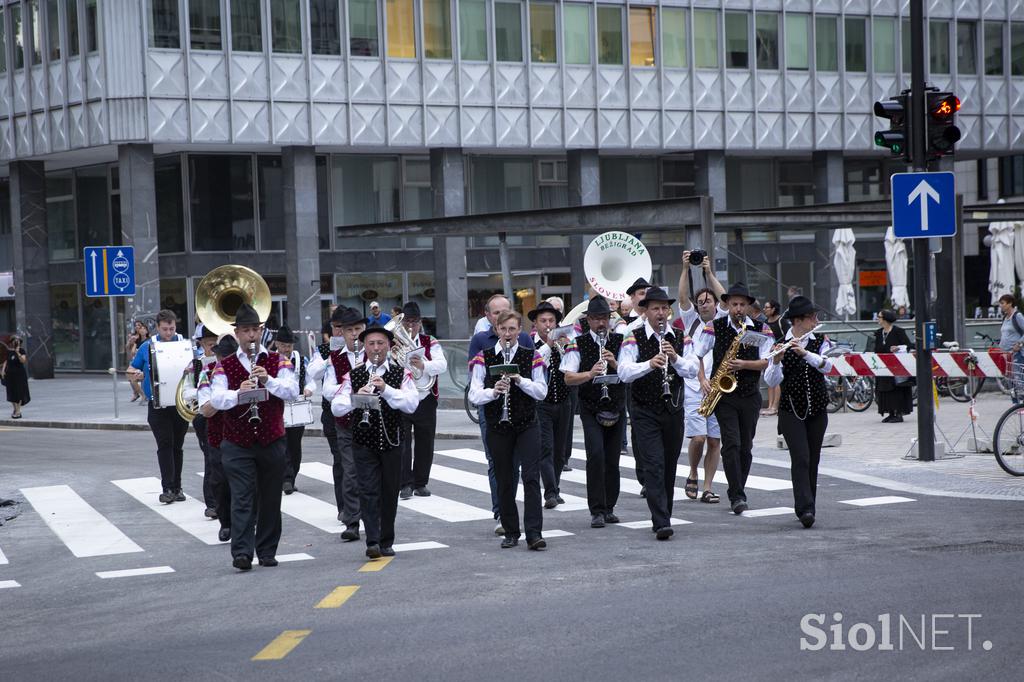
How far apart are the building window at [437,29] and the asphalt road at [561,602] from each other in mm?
29256

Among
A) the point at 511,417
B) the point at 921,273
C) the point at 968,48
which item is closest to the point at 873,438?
the point at 921,273

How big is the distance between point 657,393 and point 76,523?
5.85 meters

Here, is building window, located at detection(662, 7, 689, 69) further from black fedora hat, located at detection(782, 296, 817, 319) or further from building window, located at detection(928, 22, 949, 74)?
black fedora hat, located at detection(782, 296, 817, 319)

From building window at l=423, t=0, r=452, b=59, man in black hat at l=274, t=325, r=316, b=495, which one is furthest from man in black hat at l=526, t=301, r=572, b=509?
building window at l=423, t=0, r=452, b=59

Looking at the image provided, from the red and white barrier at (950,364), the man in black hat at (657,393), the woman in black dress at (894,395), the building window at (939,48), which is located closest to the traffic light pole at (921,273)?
the red and white barrier at (950,364)

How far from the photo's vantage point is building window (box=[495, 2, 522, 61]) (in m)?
40.8

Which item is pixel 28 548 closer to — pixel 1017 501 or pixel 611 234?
pixel 1017 501

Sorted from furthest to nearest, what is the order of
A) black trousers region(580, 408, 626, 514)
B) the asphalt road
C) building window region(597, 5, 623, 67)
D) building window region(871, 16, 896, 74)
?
building window region(871, 16, 896, 74)
building window region(597, 5, 623, 67)
black trousers region(580, 408, 626, 514)
the asphalt road

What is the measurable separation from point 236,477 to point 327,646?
3.06 m

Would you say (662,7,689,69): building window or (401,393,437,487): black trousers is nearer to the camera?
(401,393,437,487): black trousers

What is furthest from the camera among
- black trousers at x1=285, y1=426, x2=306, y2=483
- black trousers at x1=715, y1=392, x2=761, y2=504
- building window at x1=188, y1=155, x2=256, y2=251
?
building window at x1=188, y1=155, x2=256, y2=251

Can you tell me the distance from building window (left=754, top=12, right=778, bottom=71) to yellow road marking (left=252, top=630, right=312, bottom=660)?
39000mm

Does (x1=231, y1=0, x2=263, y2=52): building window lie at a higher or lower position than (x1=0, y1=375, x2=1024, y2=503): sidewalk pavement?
higher

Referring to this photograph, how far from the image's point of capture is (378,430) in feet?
34.1
